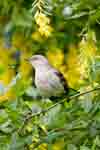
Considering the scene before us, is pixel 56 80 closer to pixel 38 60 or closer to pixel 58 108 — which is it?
pixel 38 60

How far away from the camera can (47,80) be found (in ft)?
11.8

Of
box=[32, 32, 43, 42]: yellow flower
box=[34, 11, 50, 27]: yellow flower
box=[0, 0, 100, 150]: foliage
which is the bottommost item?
box=[0, 0, 100, 150]: foliage

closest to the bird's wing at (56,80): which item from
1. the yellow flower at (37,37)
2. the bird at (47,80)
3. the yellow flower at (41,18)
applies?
the bird at (47,80)

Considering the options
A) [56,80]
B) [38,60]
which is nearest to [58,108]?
[56,80]

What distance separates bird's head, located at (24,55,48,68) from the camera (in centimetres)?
381

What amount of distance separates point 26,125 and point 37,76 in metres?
1.06

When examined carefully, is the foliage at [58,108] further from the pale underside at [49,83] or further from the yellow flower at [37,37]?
the yellow flower at [37,37]

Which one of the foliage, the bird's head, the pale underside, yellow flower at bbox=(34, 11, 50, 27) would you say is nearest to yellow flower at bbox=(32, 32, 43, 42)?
the bird's head

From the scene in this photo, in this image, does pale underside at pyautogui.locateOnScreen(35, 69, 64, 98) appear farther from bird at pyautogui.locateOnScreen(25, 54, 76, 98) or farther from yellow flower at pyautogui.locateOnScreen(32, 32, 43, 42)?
yellow flower at pyautogui.locateOnScreen(32, 32, 43, 42)

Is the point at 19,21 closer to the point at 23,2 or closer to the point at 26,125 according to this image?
the point at 23,2

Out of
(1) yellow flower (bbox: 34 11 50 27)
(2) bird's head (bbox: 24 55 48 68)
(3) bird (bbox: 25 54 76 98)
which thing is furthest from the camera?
(2) bird's head (bbox: 24 55 48 68)

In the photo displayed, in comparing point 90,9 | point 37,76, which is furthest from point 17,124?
point 37,76

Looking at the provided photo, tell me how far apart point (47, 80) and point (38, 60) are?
0.34 meters

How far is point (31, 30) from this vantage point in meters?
3.94
